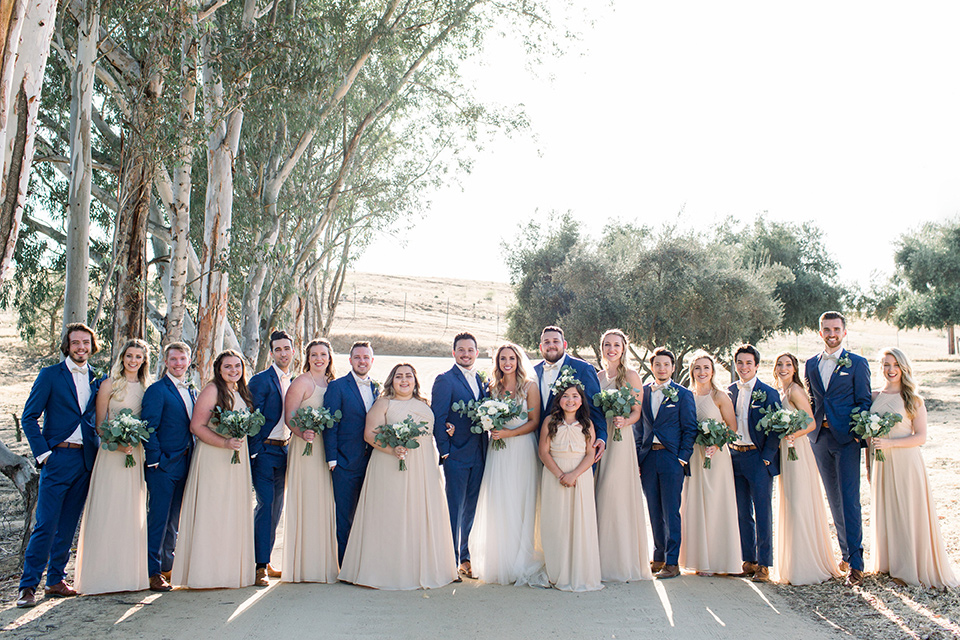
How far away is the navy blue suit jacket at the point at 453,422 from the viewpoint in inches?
269

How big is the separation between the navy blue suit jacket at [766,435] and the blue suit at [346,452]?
3.47m

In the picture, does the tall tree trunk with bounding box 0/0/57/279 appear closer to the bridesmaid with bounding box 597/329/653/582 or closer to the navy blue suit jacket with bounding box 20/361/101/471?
the navy blue suit jacket with bounding box 20/361/101/471

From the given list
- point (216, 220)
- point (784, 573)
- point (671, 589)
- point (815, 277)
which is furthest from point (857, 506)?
point (815, 277)

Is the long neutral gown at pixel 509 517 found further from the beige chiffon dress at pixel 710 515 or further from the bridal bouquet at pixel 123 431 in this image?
the bridal bouquet at pixel 123 431

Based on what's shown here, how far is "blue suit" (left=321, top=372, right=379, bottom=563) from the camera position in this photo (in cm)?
661

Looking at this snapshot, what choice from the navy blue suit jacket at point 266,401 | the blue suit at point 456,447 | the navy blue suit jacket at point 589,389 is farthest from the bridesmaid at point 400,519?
the navy blue suit jacket at point 589,389

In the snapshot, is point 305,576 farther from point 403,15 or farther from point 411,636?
point 403,15

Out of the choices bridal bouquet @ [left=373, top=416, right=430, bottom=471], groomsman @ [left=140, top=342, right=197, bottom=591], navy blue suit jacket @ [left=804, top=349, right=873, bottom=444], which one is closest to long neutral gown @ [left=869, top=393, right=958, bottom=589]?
navy blue suit jacket @ [left=804, top=349, right=873, bottom=444]

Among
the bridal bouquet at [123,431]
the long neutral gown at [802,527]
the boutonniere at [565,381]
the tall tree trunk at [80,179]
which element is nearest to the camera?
the bridal bouquet at [123,431]

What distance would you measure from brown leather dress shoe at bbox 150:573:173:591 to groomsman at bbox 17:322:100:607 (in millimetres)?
573

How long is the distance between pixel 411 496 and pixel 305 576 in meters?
1.14

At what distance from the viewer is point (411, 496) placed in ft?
21.1

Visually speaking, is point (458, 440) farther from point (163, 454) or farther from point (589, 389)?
point (163, 454)

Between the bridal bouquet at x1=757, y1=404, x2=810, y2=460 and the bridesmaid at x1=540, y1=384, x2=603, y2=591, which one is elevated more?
the bridal bouquet at x1=757, y1=404, x2=810, y2=460
